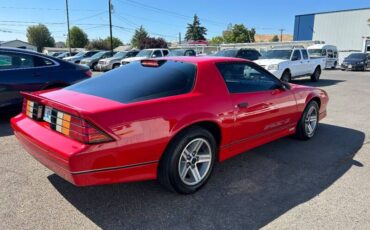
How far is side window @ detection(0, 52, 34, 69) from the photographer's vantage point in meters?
6.09

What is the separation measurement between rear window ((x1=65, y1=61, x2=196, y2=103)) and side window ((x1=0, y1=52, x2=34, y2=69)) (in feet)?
11.0

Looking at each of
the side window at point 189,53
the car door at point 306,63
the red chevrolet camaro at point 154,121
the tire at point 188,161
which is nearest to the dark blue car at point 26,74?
the red chevrolet camaro at point 154,121

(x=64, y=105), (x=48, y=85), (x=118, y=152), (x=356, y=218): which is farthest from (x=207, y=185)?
(x=48, y=85)

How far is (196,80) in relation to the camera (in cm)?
343

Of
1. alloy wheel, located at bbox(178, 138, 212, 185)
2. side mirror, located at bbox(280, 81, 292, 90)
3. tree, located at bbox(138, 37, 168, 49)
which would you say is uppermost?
tree, located at bbox(138, 37, 168, 49)

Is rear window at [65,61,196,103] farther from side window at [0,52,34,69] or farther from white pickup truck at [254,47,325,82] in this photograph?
white pickup truck at [254,47,325,82]

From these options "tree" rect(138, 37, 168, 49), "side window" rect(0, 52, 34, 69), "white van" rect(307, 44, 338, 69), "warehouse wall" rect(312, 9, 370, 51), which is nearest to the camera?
"side window" rect(0, 52, 34, 69)

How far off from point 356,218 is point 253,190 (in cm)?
102

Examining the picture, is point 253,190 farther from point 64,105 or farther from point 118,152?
point 64,105

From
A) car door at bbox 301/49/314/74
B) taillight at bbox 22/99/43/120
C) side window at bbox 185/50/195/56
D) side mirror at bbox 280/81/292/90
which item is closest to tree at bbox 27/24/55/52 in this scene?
side window at bbox 185/50/195/56

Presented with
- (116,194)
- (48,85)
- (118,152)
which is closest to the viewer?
(118,152)

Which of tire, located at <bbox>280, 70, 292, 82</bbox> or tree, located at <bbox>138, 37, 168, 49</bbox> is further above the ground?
tree, located at <bbox>138, 37, 168, 49</bbox>

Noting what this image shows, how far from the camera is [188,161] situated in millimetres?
3285

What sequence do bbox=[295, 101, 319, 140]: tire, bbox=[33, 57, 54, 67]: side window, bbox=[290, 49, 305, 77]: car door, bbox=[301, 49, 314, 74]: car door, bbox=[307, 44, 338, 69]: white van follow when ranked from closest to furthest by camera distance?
1. bbox=[295, 101, 319, 140]: tire
2. bbox=[33, 57, 54, 67]: side window
3. bbox=[290, 49, 305, 77]: car door
4. bbox=[301, 49, 314, 74]: car door
5. bbox=[307, 44, 338, 69]: white van
